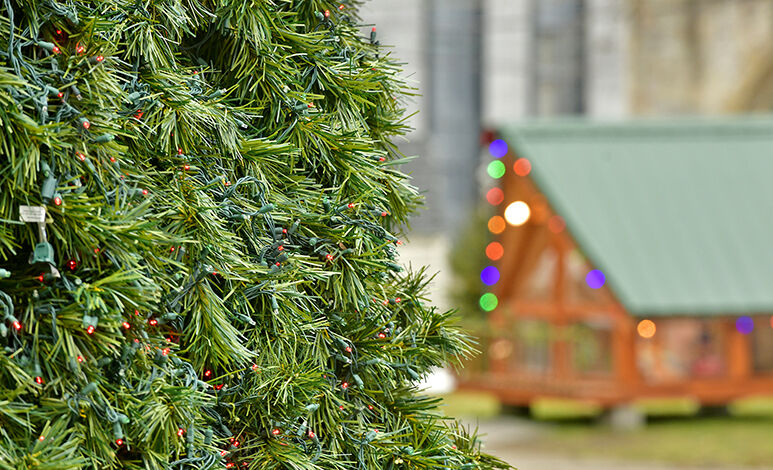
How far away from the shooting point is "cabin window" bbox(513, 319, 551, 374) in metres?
13.8

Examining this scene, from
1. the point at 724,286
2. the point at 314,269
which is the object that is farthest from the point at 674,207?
the point at 314,269

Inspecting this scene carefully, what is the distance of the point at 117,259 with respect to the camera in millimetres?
2080

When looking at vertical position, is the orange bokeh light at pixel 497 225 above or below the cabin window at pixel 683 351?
above

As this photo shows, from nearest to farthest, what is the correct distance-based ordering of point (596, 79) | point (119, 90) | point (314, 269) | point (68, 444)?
point (68, 444) < point (119, 90) < point (314, 269) < point (596, 79)

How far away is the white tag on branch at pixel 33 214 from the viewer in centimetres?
198

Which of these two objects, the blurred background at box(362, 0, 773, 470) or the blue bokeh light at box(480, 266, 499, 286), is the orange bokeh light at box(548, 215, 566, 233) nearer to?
the blurred background at box(362, 0, 773, 470)

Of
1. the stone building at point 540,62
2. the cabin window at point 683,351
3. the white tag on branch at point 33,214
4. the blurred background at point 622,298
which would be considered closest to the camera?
the white tag on branch at point 33,214

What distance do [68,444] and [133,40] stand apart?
935 millimetres

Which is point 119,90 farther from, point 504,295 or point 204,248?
point 504,295

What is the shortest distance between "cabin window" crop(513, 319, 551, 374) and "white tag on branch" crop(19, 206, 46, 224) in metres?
12.1

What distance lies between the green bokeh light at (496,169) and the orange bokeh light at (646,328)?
9.67ft

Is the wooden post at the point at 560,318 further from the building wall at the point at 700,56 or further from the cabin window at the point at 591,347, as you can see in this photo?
the building wall at the point at 700,56

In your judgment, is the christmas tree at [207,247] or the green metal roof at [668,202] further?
the green metal roof at [668,202]

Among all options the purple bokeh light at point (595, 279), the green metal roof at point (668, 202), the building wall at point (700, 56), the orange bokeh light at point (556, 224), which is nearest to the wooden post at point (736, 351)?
the green metal roof at point (668, 202)
